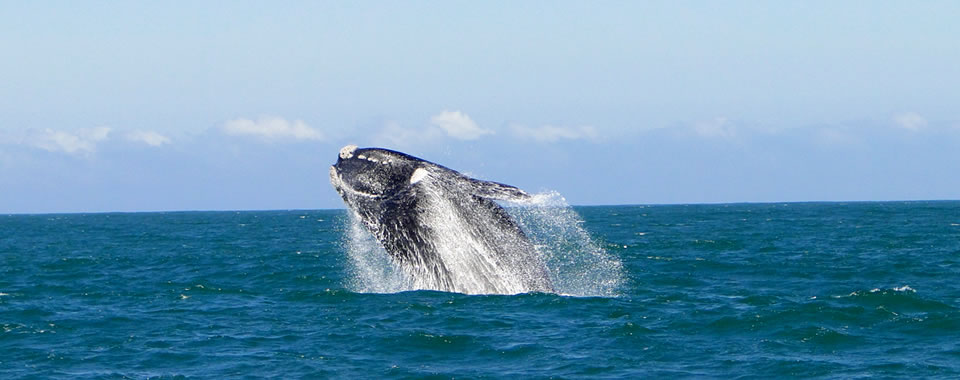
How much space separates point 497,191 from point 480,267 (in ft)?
6.41

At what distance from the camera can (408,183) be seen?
16.5 metres

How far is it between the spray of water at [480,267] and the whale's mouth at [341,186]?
476 mm

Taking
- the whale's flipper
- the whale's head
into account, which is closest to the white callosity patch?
the whale's head

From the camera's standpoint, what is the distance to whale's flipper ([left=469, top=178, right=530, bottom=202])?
15.4m

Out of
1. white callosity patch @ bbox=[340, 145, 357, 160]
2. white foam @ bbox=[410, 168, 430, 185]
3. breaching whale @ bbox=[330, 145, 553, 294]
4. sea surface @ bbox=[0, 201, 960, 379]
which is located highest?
white callosity patch @ bbox=[340, 145, 357, 160]

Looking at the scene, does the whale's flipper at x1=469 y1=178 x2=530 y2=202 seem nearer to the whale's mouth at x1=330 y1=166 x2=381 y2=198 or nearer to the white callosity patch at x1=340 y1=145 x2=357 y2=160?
the whale's mouth at x1=330 y1=166 x2=381 y2=198

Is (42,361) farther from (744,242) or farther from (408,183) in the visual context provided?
(744,242)

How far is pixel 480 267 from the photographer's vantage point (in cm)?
1706

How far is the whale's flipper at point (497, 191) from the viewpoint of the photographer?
15.4 metres

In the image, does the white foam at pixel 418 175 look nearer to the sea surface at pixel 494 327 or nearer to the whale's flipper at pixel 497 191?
the whale's flipper at pixel 497 191

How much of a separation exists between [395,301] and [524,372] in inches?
251

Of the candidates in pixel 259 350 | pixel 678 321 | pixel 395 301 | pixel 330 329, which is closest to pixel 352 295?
pixel 395 301

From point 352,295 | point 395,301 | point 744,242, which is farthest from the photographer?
point 744,242

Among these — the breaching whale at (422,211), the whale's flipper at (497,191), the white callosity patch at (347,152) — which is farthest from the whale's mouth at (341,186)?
the whale's flipper at (497,191)
